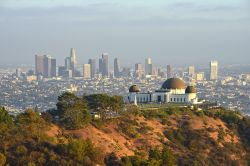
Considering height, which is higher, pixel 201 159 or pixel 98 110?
pixel 98 110

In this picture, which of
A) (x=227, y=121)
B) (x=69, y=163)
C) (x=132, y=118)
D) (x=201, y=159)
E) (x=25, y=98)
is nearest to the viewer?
(x=69, y=163)

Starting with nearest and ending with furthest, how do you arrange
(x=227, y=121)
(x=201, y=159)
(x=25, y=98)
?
(x=201, y=159) < (x=227, y=121) < (x=25, y=98)

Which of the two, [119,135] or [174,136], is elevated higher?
[119,135]

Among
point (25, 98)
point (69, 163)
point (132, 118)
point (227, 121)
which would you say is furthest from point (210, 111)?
point (25, 98)

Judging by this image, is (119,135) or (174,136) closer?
(119,135)

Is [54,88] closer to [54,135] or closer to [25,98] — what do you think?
[25,98]

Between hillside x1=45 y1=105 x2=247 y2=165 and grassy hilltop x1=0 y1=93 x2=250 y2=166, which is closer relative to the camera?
grassy hilltop x1=0 y1=93 x2=250 y2=166

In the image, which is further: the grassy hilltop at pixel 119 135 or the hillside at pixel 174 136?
the hillside at pixel 174 136

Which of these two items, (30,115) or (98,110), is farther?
(98,110)
